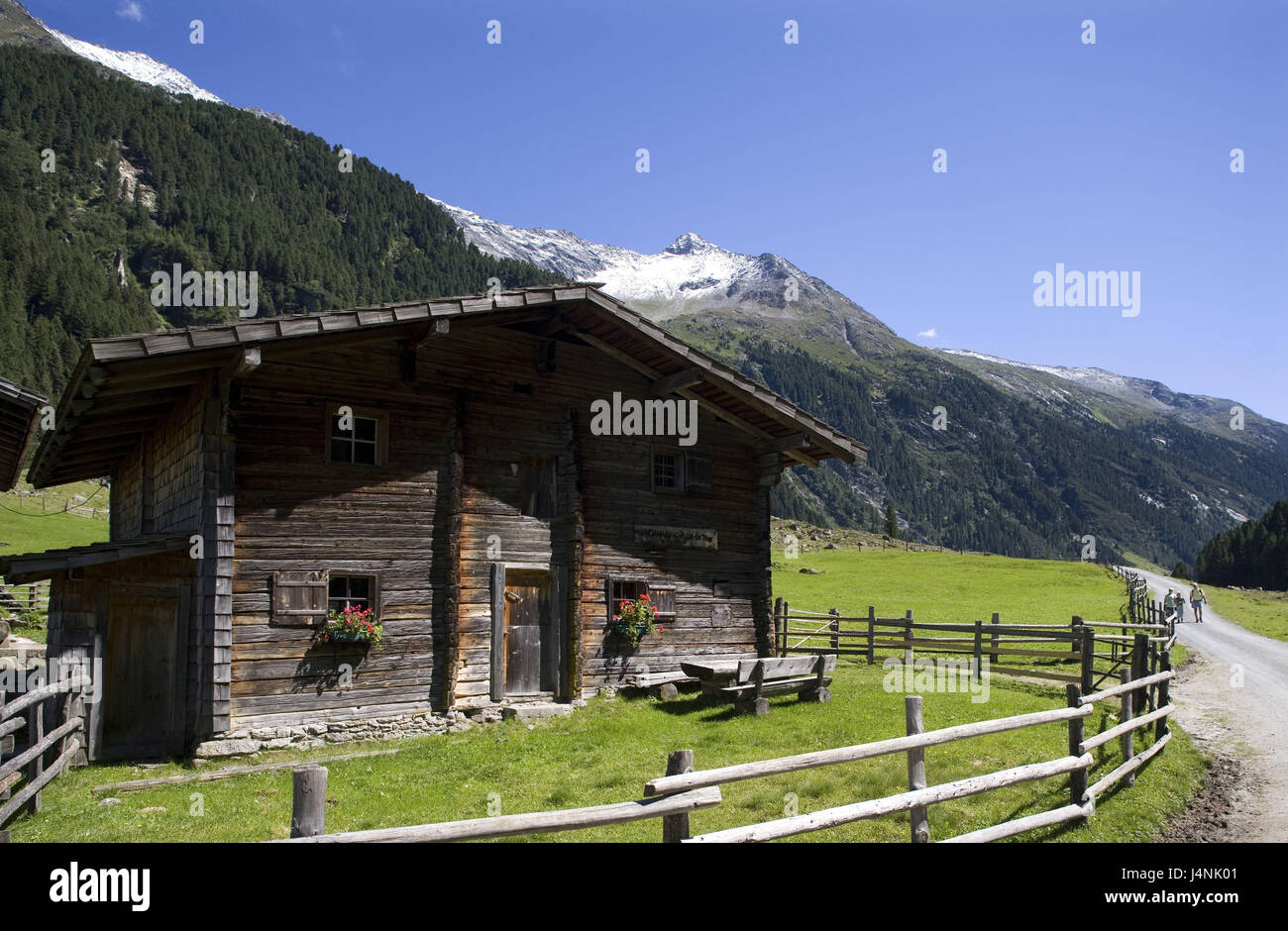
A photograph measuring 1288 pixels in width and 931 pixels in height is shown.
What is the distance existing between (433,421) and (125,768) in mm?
7442

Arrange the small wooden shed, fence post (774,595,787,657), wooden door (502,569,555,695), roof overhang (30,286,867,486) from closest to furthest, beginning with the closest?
roof overhang (30,286,867,486) → the small wooden shed → wooden door (502,569,555,695) → fence post (774,595,787,657)

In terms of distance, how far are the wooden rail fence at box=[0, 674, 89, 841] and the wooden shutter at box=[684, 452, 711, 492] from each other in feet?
38.8

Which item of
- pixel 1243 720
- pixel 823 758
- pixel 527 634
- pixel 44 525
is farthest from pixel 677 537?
pixel 44 525

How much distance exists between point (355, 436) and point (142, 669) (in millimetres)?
5176

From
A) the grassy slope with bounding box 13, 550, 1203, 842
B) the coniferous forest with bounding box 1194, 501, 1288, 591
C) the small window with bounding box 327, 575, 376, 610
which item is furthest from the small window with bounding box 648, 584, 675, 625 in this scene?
the coniferous forest with bounding box 1194, 501, 1288, 591

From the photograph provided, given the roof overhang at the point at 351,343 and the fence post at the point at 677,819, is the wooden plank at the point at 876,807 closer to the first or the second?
the fence post at the point at 677,819

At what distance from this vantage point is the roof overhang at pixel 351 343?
13.4 metres

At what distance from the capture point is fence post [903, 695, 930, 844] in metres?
8.54

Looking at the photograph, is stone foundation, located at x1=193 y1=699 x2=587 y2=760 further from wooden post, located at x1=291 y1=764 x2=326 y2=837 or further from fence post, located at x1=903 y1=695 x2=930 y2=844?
wooden post, located at x1=291 y1=764 x2=326 y2=837

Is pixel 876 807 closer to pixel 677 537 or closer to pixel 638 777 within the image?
pixel 638 777

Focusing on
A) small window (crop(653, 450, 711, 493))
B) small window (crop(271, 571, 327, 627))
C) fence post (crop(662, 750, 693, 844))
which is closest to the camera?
fence post (crop(662, 750, 693, 844))
